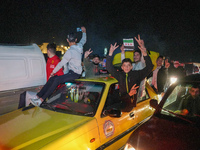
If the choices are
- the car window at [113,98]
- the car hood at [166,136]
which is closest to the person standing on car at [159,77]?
the car window at [113,98]

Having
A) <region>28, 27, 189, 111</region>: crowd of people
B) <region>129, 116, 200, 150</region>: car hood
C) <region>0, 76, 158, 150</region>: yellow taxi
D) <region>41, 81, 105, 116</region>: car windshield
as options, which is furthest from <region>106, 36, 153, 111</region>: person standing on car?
<region>129, 116, 200, 150</region>: car hood

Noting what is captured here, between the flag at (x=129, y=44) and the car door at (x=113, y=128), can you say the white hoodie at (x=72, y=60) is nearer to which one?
the car door at (x=113, y=128)

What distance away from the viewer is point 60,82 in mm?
3102

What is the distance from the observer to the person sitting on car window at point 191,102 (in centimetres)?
212

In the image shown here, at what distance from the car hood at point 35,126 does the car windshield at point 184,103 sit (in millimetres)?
1141

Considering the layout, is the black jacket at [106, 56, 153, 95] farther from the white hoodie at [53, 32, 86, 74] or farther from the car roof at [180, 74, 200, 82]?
the white hoodie at [53, 32, 86, 74]

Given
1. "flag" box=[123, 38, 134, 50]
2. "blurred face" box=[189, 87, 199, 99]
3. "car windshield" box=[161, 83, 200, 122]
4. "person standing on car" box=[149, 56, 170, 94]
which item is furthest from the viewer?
"person standing on car" box=[149, 56, 170, 94]

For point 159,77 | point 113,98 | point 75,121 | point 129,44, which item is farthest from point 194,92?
point 159,77

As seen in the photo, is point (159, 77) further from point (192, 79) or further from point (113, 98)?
point (113, 98)

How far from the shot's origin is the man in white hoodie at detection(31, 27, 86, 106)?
118 inches

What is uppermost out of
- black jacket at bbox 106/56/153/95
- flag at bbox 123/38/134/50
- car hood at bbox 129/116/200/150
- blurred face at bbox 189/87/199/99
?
flag at bbox 123/38/134/50

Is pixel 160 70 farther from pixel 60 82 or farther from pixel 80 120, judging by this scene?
pixel 80 120

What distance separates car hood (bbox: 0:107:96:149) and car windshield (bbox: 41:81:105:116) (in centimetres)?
21

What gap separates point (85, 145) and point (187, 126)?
4.13ft
